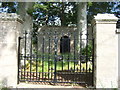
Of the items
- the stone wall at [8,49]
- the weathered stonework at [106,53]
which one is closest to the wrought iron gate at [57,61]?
the stone wall at [8,49]

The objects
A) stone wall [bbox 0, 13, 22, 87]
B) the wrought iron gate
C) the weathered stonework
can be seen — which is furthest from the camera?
the wrought iron gate

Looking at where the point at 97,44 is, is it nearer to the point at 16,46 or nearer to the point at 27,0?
the point at 16,46

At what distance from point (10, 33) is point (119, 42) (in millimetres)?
3472

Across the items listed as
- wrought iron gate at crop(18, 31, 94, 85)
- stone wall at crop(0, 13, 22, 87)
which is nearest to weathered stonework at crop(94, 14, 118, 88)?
wrought iron gate at crop(18, 31, 94, 85)

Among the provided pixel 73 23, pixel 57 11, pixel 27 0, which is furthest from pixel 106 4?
pixel 27 0

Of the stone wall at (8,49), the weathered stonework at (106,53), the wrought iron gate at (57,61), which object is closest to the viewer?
→ the weathered stonework at (106,53)

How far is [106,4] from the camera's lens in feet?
56.5

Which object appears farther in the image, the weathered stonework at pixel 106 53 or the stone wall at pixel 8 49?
the stone wall at pixel 8 49

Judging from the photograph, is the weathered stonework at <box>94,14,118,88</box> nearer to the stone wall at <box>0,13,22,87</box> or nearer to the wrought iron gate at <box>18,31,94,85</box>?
the wrought iron gate at <box>18,31,94,85</box>

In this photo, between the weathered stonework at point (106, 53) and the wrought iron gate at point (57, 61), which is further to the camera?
the wrought iron gate at point (57, 61)

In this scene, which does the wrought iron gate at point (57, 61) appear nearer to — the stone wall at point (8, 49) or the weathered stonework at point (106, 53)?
the stone wall at point (8, 49)

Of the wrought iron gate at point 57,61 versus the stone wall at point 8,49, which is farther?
the wrought iron gate at point 57,61

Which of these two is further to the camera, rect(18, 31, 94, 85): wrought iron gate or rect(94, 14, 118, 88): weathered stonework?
rect(18, 31, 94, 85): wrought iron gate

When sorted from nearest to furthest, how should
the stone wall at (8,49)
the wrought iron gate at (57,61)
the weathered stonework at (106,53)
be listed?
the weathered stonework at (106,53), the stone wall at (8,49), the wrought iron gate at (57,61)
